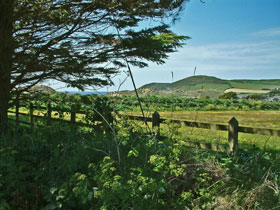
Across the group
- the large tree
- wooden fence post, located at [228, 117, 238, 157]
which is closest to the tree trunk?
the large tree

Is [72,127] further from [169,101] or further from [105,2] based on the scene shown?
[169,101]

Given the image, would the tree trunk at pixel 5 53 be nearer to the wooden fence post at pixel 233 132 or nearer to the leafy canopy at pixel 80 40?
the leafy canopy at pixel 80 40

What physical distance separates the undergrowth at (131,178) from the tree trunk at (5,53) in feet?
6.48

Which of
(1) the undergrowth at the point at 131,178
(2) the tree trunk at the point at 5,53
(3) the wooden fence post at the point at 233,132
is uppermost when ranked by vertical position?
(2) the tree trunk at the point at 5,53

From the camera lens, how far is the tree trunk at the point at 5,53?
632cm

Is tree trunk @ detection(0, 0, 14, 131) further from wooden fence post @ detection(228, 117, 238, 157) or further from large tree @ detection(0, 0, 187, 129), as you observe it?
wooden fence post @ detection(228, 117, 238, 157)

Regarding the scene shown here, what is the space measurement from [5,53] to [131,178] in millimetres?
4854

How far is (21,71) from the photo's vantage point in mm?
6664

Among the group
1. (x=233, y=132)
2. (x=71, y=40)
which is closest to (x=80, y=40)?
(x=71, y=40)

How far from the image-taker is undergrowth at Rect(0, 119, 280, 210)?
2924 mm

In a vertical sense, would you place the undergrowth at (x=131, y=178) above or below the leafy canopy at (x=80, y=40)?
below

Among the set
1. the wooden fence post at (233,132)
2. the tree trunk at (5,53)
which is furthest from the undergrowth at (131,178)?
the tree trunk at (5,53)

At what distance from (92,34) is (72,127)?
2.37 meters

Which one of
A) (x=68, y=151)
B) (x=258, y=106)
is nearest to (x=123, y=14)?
(x=68, y=151)
